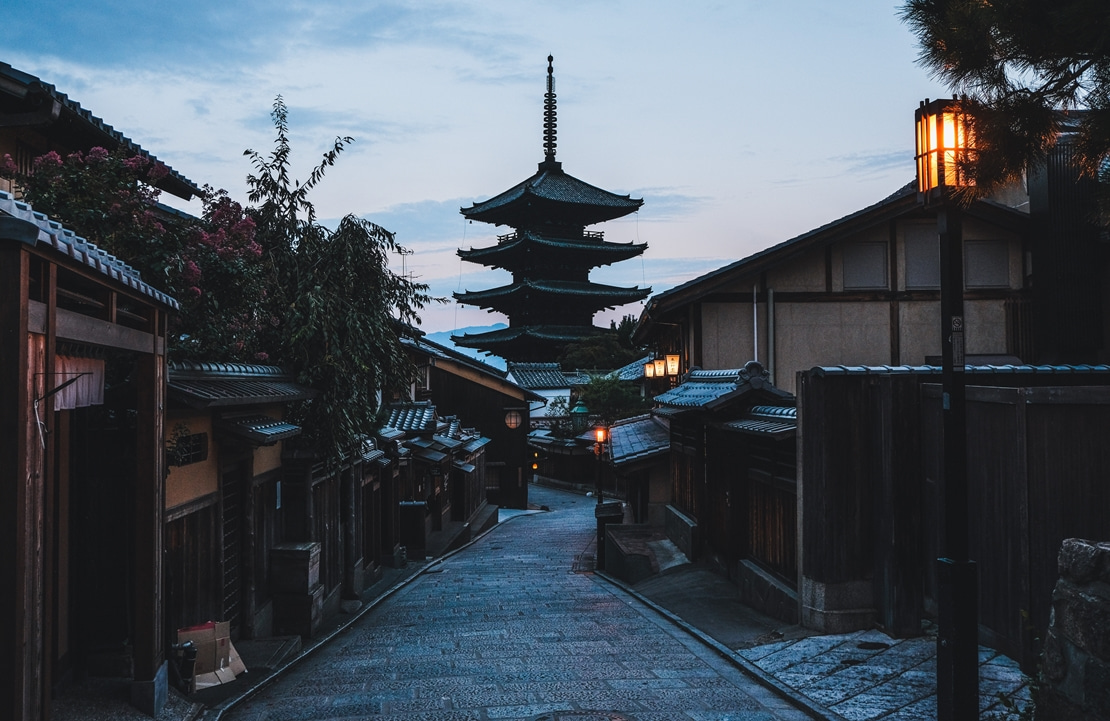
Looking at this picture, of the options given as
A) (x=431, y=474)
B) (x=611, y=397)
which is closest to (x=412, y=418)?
(x=431, y=474)

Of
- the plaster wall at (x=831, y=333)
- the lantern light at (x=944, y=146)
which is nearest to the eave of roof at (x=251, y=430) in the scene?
the lantern light at (x=944, y=146)

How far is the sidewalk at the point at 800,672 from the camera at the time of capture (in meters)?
8.05

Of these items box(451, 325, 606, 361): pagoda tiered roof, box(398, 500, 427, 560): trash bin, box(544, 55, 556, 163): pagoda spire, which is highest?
box(544, 55, 556, 163): pagoda spire

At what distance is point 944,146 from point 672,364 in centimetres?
1694

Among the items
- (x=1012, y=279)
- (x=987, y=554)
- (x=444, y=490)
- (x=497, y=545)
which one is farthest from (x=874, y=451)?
→ (x=444, y=490)

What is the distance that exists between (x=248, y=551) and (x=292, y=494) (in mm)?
2230

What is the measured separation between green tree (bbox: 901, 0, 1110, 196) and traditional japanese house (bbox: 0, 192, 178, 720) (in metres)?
7.15

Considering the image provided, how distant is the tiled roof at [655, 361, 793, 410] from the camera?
15375mm

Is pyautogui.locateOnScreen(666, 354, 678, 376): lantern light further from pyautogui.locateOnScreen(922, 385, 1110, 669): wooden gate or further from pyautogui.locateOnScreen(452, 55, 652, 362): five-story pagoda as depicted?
pyautogui.locateOnScreen(452, 55, 652, 362): five-story pagoda

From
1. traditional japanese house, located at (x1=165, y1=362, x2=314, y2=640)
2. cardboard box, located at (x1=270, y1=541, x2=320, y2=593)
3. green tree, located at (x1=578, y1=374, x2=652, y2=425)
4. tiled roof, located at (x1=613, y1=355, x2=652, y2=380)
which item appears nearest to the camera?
traditional japanese house, located at (x1=165, y1=362, x2=314, y2=640)

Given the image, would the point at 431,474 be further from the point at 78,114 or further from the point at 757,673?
the point at 757,673

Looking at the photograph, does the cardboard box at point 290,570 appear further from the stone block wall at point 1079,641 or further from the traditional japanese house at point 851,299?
the stone block wall at point 1079,641

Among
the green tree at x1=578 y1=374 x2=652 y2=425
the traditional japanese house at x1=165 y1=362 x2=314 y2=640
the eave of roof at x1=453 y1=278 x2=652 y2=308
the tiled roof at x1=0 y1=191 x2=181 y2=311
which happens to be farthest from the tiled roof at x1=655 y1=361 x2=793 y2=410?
the eave of roof at x1=453 y1=278 x2=652 y2=308

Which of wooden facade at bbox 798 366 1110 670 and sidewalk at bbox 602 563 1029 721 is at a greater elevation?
wooden facade at bbox 798 366 1110 670
